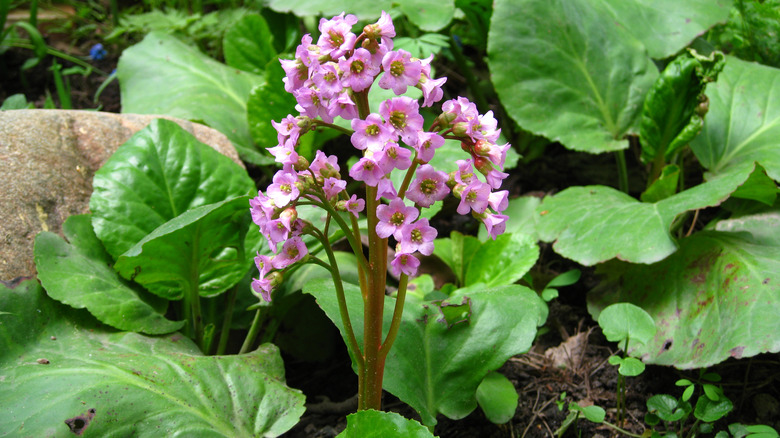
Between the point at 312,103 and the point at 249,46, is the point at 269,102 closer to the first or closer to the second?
the point at 249,46

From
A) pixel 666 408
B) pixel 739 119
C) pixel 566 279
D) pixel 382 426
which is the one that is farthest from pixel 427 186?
pixel 739 119

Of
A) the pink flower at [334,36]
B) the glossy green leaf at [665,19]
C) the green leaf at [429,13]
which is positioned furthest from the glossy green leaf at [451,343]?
the glossy green leaf at [665,19]

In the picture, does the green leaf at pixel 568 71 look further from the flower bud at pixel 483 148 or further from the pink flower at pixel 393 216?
the pink flower at pixel 393 216

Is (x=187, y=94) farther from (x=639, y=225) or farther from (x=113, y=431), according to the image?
(x=639, y=225)

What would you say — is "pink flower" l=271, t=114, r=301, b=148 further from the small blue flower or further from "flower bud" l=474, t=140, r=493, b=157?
the small blue flower

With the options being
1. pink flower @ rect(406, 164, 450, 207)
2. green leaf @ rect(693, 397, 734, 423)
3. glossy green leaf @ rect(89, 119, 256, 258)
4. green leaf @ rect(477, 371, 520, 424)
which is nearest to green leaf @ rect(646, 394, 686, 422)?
green leaf @ rect(693, 397, 734, 423)
